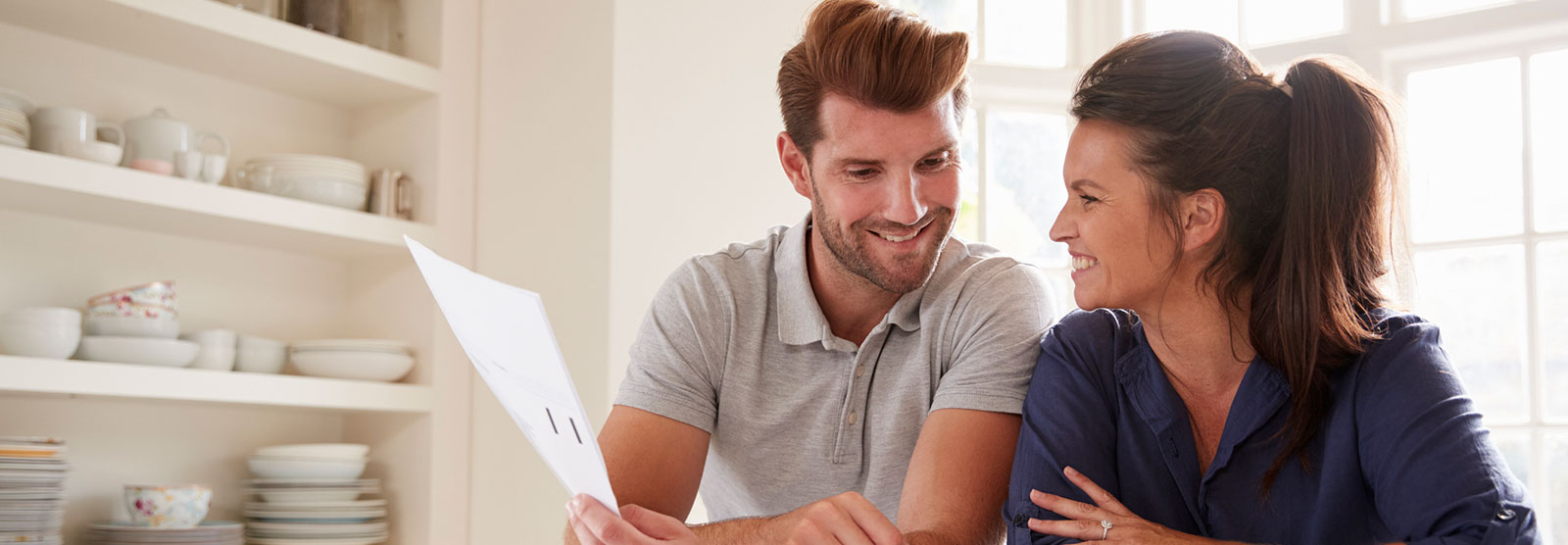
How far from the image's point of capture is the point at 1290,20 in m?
3.44

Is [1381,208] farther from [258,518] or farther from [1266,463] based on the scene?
[258,518]

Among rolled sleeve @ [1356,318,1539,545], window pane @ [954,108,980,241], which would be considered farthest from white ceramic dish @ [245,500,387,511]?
rolled sleeve @ [1356,318,1539,545]

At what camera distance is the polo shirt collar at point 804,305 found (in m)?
1.72

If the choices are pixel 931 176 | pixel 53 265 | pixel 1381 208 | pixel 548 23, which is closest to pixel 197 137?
pixel 53 265

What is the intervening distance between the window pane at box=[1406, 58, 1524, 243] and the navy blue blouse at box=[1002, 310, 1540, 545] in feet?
6.58

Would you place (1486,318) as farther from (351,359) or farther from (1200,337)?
(351,359)

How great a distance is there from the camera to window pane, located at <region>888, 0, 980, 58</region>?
12.0ft

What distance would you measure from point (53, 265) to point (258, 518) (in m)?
0.71

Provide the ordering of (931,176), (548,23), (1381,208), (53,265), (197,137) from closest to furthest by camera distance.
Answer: (1381,208) < (931,176) < (53,265) < (197,137) < (548,23)

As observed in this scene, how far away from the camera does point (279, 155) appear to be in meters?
2.79

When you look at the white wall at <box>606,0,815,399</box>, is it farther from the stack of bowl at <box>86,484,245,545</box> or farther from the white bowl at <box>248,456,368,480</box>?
the stack of bowl at <box>86,484,245,545</box>

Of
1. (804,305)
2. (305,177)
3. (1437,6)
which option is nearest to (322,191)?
(305,177)

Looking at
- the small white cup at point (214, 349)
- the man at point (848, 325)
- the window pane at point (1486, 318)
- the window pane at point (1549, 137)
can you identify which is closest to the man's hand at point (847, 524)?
the man at point (848, 325)

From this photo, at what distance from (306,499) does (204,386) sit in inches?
14.4
